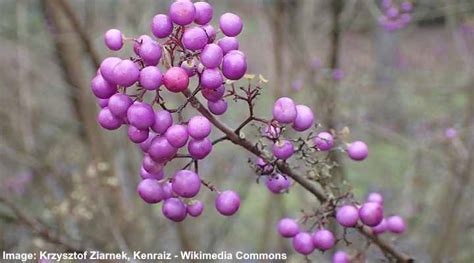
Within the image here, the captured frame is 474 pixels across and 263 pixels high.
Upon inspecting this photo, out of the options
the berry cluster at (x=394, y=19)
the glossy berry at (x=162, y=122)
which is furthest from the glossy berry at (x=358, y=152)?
the berry cluster at (x=394, y=19)

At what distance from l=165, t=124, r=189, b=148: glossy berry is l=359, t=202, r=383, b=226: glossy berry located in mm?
378

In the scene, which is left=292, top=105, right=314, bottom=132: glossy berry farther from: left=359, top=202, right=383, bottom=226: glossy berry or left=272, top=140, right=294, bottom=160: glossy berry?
left=359, top=202, right=383, bottom=226: glossy berry

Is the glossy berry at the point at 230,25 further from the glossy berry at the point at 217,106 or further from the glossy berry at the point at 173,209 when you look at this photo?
the glossy berry at the point at 173,209

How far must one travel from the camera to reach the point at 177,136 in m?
0.92

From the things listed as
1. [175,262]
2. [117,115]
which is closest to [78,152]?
[175,262]

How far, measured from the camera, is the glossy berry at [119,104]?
0.94 meters

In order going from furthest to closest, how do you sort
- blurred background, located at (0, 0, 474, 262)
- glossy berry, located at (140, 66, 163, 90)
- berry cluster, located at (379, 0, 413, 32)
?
berry cluster, located at (379, 0, 413, 32) → blurred background, located at (0, 0, 474, 262) → glossy berry, located at (140, 66, 163, 90)

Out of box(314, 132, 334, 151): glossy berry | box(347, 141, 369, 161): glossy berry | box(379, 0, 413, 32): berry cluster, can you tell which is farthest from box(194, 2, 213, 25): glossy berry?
box(379, 0, 413, 32): berry cluster

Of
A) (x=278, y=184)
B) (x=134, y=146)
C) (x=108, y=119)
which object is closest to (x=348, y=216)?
(x=278, y=184)

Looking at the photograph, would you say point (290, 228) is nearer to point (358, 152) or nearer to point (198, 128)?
point (358, 152)

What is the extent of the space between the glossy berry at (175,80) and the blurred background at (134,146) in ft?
3.49

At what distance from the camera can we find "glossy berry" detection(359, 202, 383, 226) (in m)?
1.10

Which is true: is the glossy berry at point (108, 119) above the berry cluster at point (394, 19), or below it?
below

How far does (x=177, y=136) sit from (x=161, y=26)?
6.9 inches
